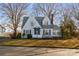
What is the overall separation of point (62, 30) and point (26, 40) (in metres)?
0.49

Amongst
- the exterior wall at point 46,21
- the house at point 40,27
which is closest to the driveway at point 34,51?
the house at point 40,27

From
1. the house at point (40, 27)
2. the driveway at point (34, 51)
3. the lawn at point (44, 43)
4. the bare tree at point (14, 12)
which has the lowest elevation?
the driveway at point (34, 51)

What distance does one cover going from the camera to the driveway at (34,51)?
447cm

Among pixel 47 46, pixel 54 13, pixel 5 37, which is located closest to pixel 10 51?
pixel 5 37

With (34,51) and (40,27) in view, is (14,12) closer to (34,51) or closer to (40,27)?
(40,27)

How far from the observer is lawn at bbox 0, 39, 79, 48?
450cm

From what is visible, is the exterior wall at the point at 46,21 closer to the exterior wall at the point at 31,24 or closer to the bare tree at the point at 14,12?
the exterior wall at the point at 31,24

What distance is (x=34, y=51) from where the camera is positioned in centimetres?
450

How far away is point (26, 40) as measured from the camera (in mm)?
4523

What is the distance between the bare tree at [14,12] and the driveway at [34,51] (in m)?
0.20

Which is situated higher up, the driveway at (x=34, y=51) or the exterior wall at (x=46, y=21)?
the exterior wall at (x=46, y=21)

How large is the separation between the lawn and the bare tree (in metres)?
0.11

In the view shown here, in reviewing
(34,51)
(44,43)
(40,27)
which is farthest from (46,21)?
(34,51)

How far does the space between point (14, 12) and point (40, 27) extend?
0.40 metres
